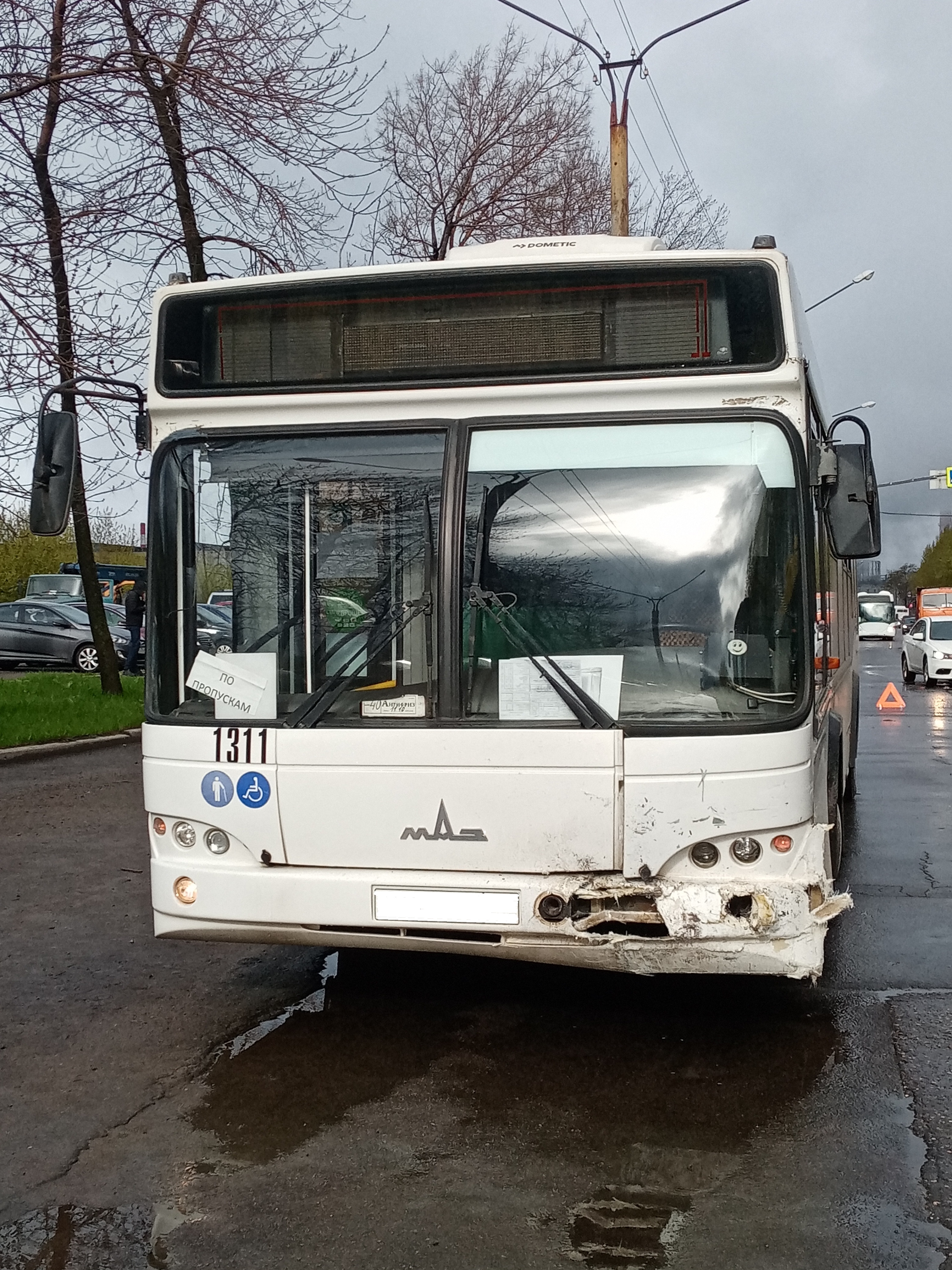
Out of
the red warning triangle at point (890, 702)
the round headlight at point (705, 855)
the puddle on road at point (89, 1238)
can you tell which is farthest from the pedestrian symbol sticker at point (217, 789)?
the red warning triangle at point (890, 702)

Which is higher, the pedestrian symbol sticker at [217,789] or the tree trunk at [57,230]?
the tree trunk at [57,230]

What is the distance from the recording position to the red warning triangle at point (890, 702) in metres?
23.9

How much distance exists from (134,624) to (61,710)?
7.41 m

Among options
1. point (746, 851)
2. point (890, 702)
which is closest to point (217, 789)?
point (746, 851)

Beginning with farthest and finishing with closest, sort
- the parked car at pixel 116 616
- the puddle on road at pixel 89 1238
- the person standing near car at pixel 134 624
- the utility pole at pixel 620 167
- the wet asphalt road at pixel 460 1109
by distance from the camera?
the parked car at pixel 116 616, the person standing near car at pixel 134 624, the utility pole at pixel 620 167, the wet asphalt road at pixel 460 1109, the puddle on road at pixel 89 1238

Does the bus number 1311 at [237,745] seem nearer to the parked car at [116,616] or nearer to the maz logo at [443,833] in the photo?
→ the maz logo at [443,833]

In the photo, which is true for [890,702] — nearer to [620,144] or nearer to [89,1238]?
[620,144]

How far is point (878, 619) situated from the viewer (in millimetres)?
82250

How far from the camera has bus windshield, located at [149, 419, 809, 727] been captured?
15.8ft

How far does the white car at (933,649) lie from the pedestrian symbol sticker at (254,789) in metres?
27.9

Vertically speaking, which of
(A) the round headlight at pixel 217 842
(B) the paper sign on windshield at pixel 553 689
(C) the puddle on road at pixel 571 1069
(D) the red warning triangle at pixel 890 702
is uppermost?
(B) the paper sign on windshield at pixel 553 689

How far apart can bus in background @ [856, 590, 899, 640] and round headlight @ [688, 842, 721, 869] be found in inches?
2999

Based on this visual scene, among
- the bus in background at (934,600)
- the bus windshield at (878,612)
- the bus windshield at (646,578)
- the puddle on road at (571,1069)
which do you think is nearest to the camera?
the puddle on road at (571,1069)

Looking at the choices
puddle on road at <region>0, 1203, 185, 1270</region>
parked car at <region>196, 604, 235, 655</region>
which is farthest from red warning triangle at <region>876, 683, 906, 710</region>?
puddle on road at <region>0, 1203, 185, 1270</region>
